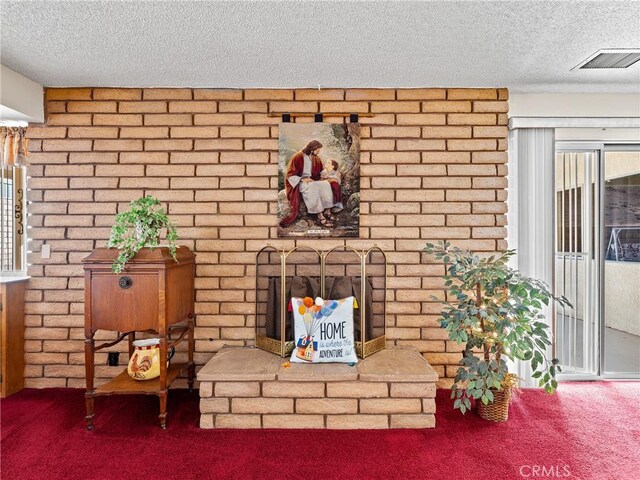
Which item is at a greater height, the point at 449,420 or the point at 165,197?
the point at 165,197

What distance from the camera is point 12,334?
2.83m

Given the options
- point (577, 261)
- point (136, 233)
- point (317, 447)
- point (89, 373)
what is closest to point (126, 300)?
point (136, 233)

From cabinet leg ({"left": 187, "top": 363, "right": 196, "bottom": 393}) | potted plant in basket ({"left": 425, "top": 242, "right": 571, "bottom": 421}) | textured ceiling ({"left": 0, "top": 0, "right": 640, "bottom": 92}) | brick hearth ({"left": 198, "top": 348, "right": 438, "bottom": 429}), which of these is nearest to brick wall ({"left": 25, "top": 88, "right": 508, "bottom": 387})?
textured ceiling ({"left": 0, "top": 0, "right": 640, "bottom": 92})

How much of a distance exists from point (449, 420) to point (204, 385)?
5.36 ft

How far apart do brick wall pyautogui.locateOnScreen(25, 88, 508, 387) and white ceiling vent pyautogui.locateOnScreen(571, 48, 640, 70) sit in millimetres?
569

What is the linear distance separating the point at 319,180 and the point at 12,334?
2.66 m

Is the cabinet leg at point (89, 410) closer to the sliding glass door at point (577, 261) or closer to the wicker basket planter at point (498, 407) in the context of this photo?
the wicker basket planter at point (498, 407)

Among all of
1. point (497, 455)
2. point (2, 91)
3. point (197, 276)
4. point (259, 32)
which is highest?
point (259, 32)

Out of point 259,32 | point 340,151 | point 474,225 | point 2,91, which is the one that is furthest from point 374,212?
point 2,91

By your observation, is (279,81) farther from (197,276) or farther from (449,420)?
(449,420)

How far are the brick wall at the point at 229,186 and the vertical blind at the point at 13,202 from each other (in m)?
0.15

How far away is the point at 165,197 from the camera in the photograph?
294 cm

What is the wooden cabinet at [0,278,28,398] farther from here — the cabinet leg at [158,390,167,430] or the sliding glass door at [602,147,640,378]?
the sliding glass door at [602,147,640,378]

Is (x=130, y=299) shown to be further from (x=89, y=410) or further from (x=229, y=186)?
(x=229, y=186)
